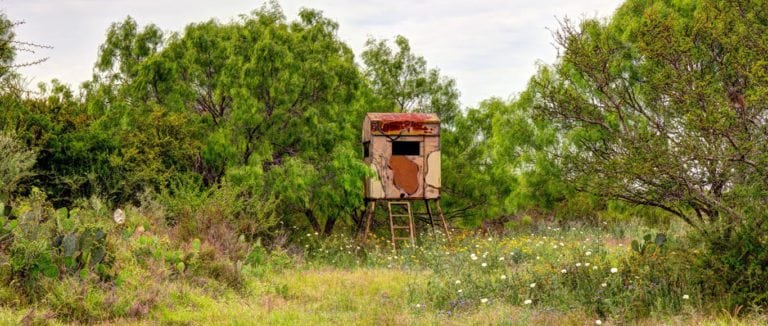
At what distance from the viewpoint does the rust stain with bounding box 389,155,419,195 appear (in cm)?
2094

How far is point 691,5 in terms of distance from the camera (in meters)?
19.8

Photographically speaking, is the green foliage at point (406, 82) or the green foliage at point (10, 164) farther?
the green foliage at point (406, 82)

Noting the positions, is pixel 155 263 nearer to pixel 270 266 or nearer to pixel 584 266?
pixel 270 266

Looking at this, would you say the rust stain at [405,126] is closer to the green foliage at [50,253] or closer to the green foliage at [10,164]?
the green foliage at [10,164]

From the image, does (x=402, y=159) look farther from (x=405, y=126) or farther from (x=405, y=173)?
(x=405, y=126)

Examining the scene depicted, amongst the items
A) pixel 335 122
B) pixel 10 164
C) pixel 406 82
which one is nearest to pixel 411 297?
pixel 10 164

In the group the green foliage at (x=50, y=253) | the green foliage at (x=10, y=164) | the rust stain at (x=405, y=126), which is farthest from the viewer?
the rust stain at (x=405, y=126)

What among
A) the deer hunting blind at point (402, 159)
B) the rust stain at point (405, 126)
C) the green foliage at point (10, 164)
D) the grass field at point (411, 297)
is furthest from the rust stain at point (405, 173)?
the green foliage at point (10, 164)

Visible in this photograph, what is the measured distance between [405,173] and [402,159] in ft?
1.29

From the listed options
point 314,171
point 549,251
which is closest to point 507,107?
point 314,171

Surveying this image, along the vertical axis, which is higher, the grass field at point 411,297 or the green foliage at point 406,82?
the green foliage at point 406,82

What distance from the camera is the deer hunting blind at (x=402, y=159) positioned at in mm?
20766

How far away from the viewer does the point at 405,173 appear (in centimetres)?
2100

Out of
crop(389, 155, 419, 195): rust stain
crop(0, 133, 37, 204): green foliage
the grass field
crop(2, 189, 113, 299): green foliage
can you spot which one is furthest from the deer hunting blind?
crop(2, 189, 113, 299): green foliage
